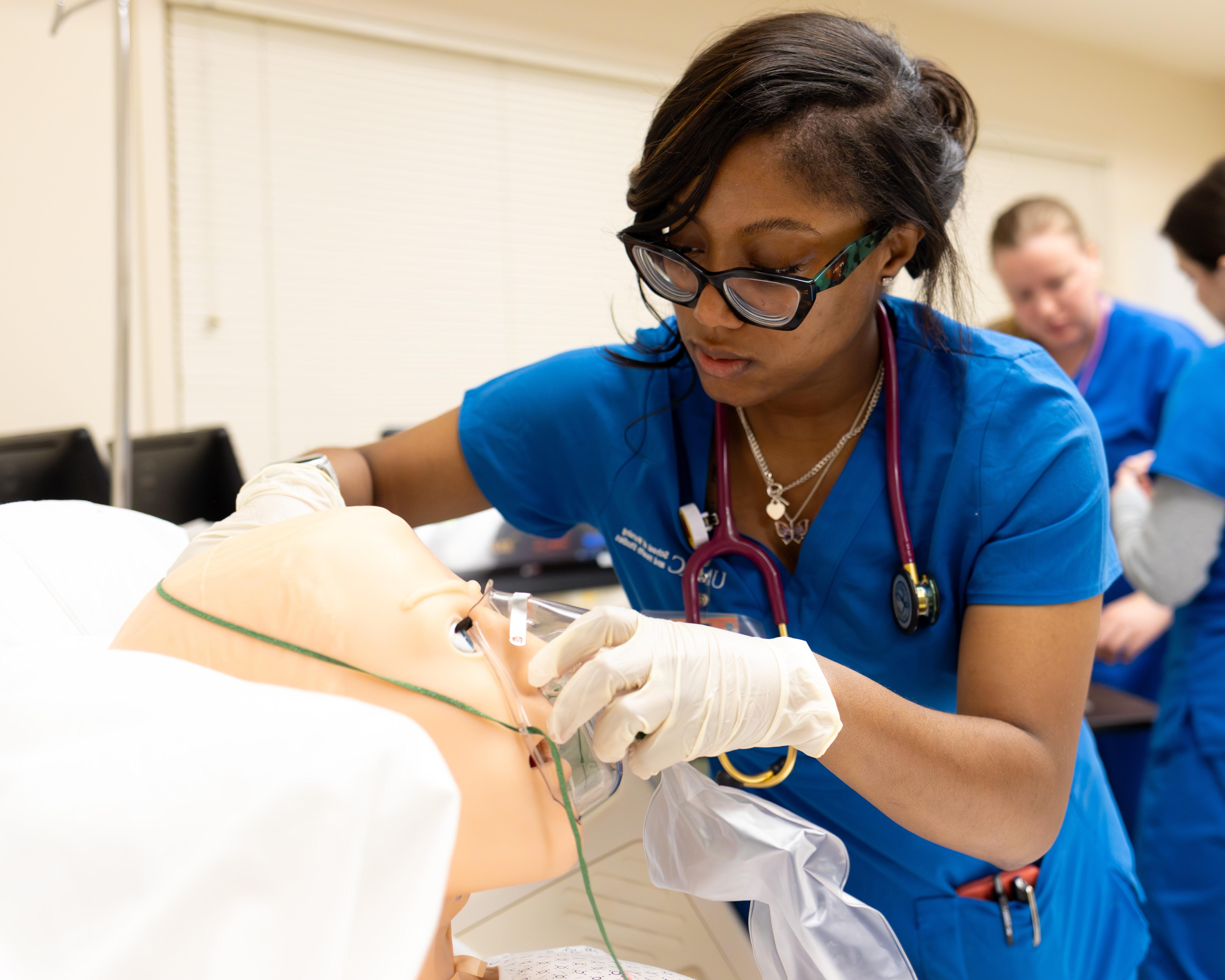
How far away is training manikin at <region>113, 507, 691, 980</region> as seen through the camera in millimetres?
637

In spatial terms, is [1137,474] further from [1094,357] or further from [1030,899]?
[1030,899]

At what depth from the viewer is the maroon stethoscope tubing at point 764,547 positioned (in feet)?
3.15

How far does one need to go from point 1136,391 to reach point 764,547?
1792mm

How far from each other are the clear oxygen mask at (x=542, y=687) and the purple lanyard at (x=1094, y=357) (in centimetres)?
212

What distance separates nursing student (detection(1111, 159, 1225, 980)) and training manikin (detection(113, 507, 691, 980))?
1403 mm

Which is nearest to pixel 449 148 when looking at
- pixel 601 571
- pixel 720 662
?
pixel 601 571

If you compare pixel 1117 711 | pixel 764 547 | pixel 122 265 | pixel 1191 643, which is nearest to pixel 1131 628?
pixel 1117 711

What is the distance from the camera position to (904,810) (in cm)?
77

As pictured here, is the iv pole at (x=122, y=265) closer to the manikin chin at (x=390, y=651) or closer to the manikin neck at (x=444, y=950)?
A: the manikin chin at (x=390, y=651)

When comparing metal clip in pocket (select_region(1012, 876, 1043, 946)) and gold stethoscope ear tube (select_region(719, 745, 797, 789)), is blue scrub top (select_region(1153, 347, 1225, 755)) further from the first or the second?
gold stethoscope ear tube (select_region(719, 745, 797, 789))

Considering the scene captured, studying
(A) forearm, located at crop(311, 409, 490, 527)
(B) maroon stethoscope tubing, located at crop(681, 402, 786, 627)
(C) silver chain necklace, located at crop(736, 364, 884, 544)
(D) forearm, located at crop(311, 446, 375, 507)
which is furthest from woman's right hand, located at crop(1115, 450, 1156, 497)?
(D) forearm, located at crop(311, 446, 375, 507)

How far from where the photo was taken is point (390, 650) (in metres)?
0.64

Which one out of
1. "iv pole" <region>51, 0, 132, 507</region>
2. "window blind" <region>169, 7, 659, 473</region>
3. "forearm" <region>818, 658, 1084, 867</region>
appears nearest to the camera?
"forearm" <region>818, 658, 1084, 867</region>

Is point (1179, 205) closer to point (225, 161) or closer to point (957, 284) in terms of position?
point (957, 284)
